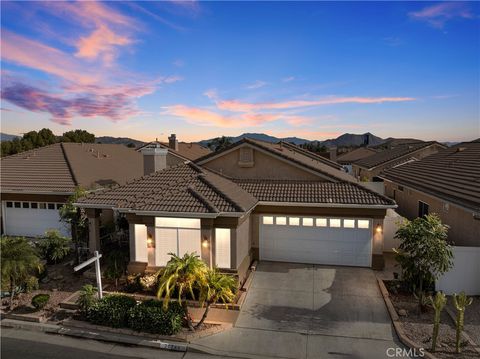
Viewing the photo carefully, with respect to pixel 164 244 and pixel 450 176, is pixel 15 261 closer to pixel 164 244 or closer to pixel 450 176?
pixel 164 244

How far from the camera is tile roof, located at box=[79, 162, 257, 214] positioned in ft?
45.0

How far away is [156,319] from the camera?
34.0ft

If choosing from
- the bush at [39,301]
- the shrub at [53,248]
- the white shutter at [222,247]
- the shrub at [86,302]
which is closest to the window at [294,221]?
the white shutter at [222,247]

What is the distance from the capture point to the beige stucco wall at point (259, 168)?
1836cm

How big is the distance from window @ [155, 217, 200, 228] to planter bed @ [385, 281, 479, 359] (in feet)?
25.9

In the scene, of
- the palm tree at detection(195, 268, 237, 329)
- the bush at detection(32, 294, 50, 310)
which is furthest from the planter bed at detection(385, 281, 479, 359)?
the bush at detection(32, 294, 50, 310)

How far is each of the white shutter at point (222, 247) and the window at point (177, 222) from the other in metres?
0.95

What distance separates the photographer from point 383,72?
2214 centimetres

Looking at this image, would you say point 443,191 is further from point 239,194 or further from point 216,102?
point 216,102

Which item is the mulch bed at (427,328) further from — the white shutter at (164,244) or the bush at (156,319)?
the white shutter at (164,244)

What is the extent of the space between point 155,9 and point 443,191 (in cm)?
1547

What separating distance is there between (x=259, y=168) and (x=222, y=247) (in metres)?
6.25

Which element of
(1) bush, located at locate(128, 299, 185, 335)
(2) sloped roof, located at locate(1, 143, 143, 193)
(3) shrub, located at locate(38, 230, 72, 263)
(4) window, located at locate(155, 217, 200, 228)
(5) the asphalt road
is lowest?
(5) the asphalt road

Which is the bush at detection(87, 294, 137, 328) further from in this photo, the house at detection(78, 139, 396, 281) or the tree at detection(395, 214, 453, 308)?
the tree at detection(395, 214, 453, 308)
